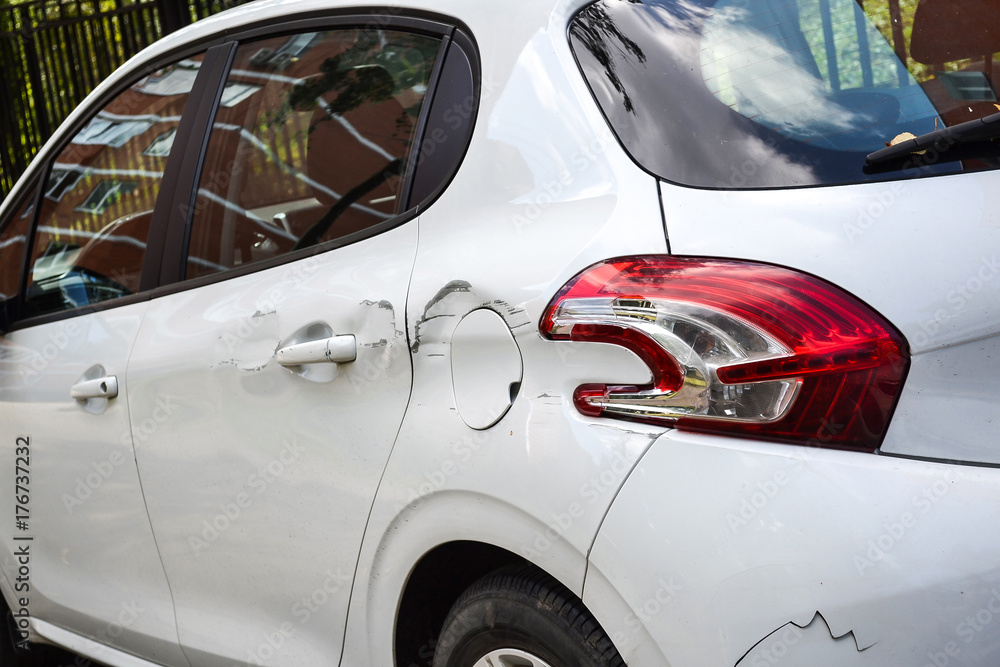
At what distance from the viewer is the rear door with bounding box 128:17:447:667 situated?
186 cm

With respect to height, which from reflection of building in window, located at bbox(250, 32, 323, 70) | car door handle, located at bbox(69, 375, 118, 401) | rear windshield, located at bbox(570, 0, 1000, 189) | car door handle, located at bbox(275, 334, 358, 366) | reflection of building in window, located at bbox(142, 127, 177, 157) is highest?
reflection of building in window, located at bbox(250, 32, 323, 70)

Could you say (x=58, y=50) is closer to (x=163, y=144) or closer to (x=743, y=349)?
(x=163, y=144)

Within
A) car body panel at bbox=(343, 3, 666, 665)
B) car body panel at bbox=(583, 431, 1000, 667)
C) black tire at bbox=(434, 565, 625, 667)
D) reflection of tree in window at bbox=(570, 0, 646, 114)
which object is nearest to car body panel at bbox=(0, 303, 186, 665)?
car body panel at bbox=(343, 3, 666, 665)

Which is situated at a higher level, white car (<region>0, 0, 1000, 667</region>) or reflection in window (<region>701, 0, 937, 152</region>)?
reflection in window (<region>701, 0, 937, 152</region>)

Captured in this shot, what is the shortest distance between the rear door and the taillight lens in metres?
0.47

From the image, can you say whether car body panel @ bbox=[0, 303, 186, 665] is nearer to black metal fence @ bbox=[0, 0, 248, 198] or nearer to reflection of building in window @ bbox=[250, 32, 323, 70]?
reflection of building in window @ bbox=[250, 32, 323, 70]

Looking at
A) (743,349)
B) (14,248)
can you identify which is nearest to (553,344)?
(743,349)

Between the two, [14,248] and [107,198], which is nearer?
[107,198]

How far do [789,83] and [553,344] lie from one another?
0.59 metres

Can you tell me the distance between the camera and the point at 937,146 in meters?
1.39

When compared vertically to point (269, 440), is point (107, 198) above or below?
above

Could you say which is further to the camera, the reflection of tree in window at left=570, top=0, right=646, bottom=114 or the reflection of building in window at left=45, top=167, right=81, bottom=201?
the reflection of building in window at left=45, top=167, right=81, bottom=201

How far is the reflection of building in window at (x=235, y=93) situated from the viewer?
238 centimetres

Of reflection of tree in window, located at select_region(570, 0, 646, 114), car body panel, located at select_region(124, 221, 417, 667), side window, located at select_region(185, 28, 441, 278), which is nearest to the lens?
reflection of tree in window, located at select_region(570, 0, 646, 114)
